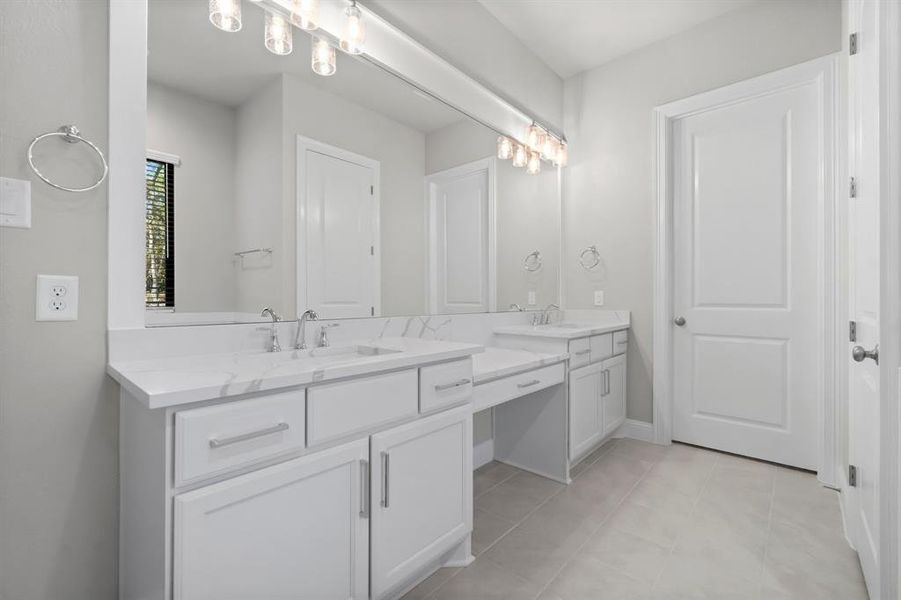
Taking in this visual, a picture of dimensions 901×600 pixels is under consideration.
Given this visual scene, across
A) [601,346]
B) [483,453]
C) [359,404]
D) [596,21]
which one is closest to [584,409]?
[601,346]

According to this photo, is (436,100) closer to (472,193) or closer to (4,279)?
(472,193)

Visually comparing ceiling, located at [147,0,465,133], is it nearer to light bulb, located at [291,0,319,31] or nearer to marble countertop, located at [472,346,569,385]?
light bulb, located at [291,0,319,31]

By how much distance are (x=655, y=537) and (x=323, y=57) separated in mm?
2433

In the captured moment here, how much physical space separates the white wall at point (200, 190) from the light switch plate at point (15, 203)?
0.35 metres

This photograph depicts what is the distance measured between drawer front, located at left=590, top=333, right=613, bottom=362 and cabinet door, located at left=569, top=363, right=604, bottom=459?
0.19 feet

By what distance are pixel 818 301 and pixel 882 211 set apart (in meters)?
1.50

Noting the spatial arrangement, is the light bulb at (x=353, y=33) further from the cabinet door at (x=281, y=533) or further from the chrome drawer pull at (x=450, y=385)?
the cabinet door at (x=281, y=533)

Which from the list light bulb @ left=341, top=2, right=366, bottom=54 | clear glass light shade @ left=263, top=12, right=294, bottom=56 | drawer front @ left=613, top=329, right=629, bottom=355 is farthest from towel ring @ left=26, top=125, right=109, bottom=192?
drawer front @ left=613, top=329, right=629, bottom=355

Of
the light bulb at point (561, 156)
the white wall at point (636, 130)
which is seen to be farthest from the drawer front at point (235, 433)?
the light bulb at point (561, 156)

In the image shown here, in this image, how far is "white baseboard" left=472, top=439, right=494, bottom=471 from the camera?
2490 mm

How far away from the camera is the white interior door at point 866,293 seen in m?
1.28

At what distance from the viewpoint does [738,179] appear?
8.73ft

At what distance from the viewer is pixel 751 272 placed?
262 cm

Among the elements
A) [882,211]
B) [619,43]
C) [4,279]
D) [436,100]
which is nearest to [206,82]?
[4,279]
